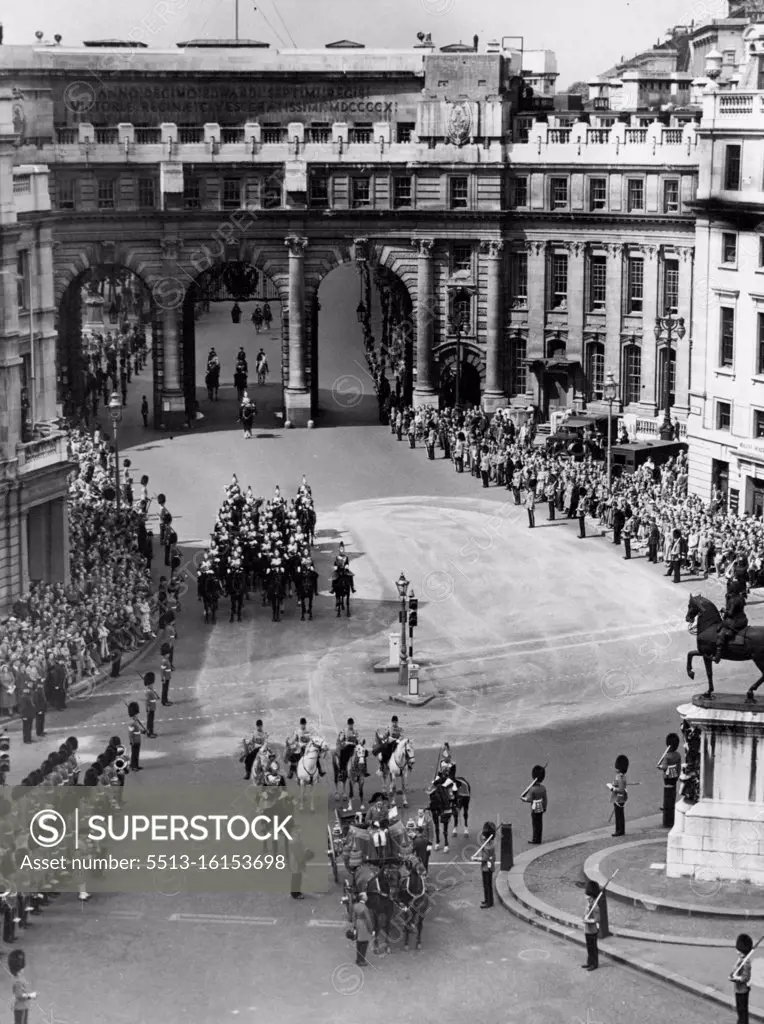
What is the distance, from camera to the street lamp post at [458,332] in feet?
293

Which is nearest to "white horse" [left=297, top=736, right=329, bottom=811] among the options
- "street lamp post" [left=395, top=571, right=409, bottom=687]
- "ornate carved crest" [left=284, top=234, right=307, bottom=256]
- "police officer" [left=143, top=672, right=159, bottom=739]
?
"police officer" [left=143, top=672, right=159, bottom=739]

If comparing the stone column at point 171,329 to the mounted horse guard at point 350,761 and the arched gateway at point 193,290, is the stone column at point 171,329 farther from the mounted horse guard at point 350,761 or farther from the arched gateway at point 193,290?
the mounted horse guard at point 350,761

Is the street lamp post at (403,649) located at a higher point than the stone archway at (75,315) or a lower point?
lower

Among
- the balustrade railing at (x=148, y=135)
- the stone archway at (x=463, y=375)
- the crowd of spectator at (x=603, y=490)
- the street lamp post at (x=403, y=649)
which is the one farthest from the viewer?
the stone archway at (x=463, y=375)

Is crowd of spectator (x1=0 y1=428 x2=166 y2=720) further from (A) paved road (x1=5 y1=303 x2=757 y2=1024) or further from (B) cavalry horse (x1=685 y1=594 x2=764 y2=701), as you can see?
(B) cavalry horse (x1=685 y1=594 x2=764 y2=701)

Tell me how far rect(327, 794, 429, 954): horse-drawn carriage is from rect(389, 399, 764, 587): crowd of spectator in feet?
69.1

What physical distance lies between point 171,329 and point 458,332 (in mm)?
12083

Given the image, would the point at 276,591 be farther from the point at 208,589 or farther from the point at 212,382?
the point at 212,382

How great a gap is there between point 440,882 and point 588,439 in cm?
4265

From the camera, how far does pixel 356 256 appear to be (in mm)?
90750

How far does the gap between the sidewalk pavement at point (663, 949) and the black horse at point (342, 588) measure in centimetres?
2184

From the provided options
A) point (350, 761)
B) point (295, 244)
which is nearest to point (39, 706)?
point (350, 761)

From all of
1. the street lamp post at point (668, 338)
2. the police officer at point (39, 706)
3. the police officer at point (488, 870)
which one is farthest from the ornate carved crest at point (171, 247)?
the police officer at point (488, 870)

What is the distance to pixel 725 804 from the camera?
3872cm
